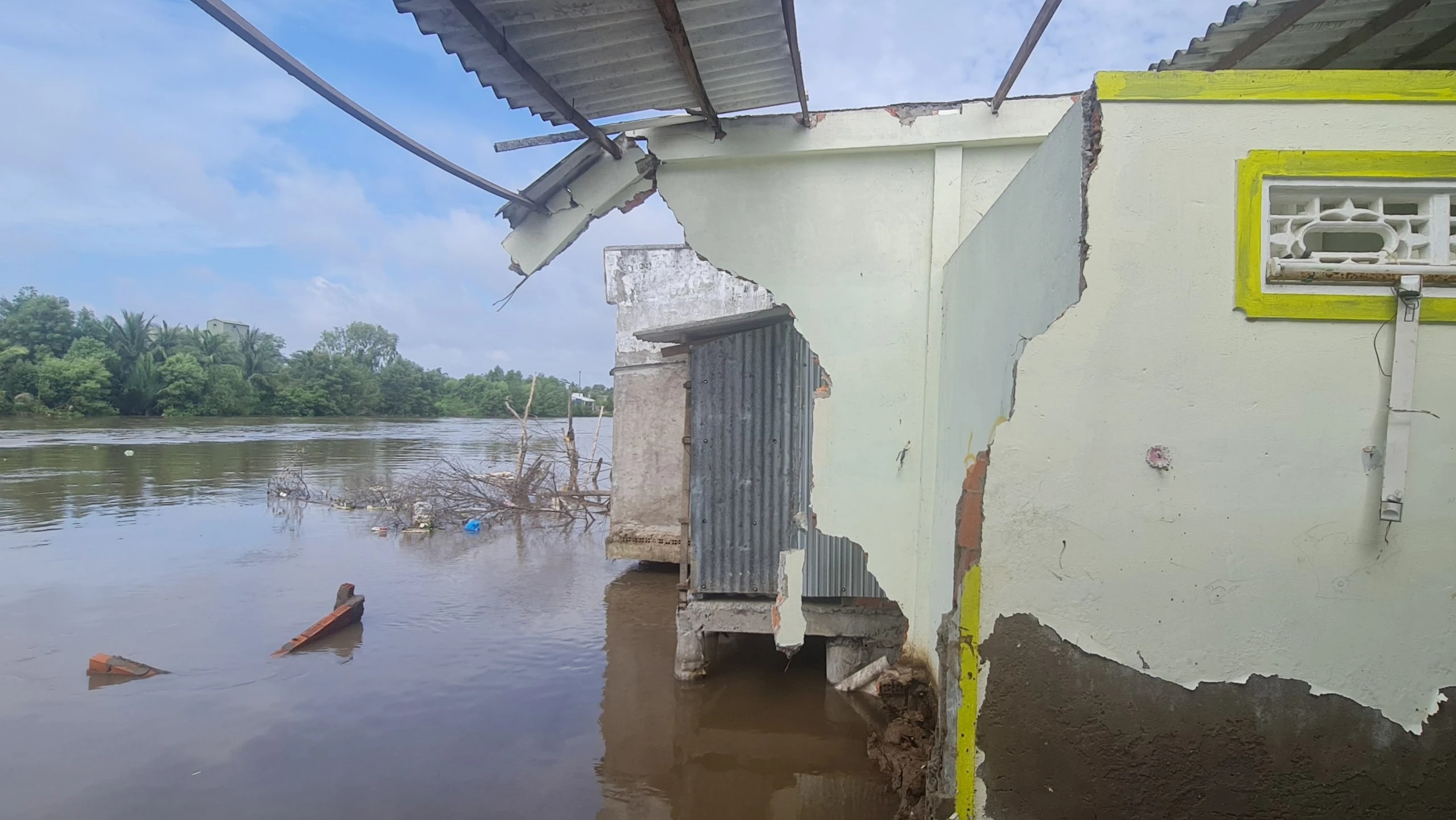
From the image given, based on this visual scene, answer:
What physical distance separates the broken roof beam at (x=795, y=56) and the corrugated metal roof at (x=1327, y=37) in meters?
1.75

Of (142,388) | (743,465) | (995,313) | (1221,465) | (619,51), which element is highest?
(619,51)

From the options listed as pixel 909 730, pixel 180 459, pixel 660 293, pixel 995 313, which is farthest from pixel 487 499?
pixel 180 459

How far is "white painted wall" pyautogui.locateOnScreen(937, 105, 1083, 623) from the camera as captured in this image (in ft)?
8.04

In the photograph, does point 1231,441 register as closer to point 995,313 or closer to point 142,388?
point 995,313

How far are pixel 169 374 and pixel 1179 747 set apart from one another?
45613 millimetres

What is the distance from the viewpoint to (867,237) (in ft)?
12.9

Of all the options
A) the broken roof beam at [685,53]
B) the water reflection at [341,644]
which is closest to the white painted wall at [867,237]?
the broken roof beam at [685,53]

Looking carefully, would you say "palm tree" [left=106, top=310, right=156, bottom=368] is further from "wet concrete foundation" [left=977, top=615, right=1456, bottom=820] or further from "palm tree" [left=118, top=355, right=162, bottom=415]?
"wet concrete foundation" [left=977, top=615, right=1456, bottom=820]

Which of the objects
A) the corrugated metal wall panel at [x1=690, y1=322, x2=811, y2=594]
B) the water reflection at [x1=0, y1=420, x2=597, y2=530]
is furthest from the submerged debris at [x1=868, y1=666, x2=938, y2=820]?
the water reflection at [x1=0, y1=420, x2=597, y2=530]

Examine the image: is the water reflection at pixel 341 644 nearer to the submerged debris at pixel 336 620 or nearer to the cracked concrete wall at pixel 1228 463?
the submerged debris at pixel 336 620

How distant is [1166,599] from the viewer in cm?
243

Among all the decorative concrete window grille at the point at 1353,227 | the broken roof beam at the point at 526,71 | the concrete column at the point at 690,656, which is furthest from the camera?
the concrete column at the point at 690,656

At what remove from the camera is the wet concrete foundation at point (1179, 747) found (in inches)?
92.5

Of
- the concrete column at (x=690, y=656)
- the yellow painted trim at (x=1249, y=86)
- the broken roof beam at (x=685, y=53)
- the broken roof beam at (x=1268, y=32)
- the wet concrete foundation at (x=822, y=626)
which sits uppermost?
the broken roof beam at (x=1268, y=32)
